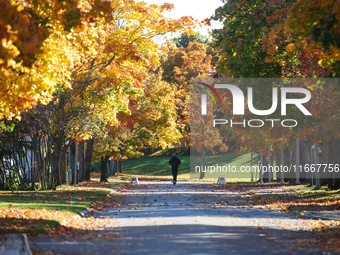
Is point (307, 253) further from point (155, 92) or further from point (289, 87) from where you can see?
point (155, 92)

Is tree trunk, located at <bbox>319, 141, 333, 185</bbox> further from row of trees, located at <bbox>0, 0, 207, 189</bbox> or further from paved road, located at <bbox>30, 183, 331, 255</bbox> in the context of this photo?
paved road, located at <bbox>30, 183, 331, 255</bbox>

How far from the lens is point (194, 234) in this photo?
35.2ft

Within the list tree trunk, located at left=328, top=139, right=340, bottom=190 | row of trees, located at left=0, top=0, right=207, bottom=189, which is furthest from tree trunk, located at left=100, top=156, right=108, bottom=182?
tree trunk, located at left=328, top=139, right=340, bottom=190

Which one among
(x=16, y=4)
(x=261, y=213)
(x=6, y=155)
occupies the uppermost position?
(x=16, y=4)

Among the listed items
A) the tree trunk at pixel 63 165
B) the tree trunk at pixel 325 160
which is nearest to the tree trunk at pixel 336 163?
the tree trunk at pixel 325 160

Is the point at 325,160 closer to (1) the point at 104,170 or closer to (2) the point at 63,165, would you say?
(2) the point at 63,165

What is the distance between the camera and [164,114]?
44656 mm

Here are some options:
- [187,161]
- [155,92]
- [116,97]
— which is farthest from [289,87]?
[187,161]

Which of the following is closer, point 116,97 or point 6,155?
point 116,97

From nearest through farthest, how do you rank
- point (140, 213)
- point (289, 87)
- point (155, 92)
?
point (140, 213) < point (289, 87) < point (155, 92)

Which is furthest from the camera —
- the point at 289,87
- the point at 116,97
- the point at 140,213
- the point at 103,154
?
the point at 103,154

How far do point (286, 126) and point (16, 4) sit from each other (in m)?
19.7

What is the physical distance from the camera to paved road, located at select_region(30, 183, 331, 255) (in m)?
9.04

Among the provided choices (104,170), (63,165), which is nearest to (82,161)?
(104,170)
